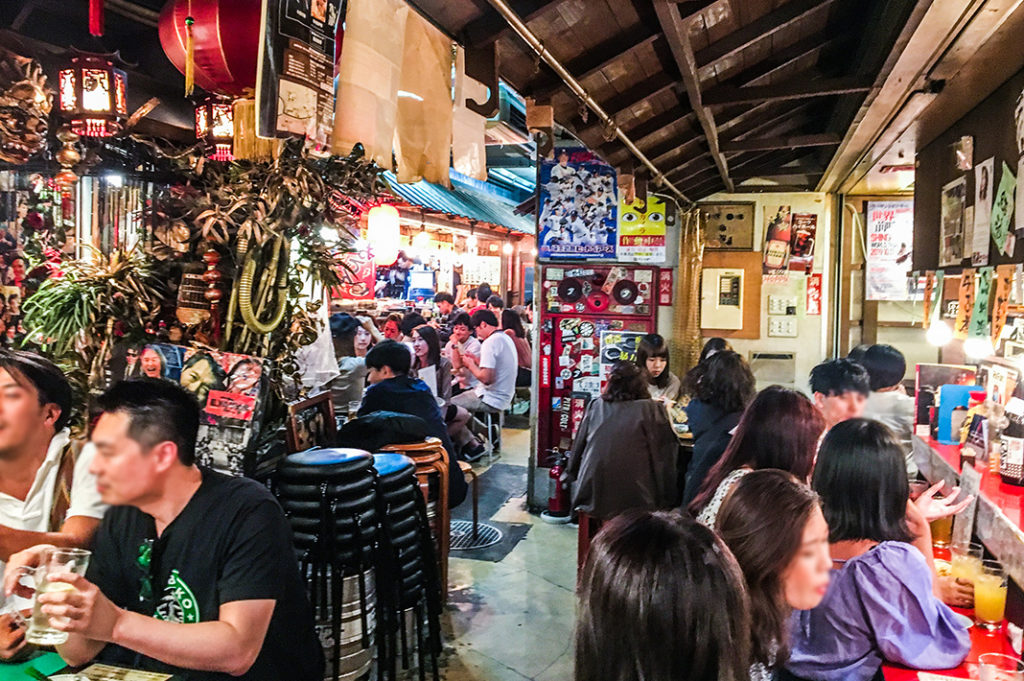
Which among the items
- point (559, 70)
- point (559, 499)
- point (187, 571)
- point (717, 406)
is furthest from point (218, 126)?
point (559, 499)

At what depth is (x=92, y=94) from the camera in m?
3.88

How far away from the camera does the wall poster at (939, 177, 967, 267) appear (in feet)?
16.4

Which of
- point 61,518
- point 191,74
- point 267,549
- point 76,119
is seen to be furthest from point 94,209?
point 267,549

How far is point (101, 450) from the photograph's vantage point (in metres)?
1.82

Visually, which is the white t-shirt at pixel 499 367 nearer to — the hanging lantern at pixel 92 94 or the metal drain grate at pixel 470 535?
the metal drain grate at pixel 470 535

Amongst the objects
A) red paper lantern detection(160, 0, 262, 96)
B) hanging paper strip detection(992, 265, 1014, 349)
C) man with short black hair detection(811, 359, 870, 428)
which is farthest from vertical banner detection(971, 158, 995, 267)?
red paper lantern detection(160, 0, 262, 96)

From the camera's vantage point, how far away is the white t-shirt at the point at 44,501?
247cm

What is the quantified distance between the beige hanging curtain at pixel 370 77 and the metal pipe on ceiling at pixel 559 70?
357mm

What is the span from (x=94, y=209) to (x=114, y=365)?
6.84ft

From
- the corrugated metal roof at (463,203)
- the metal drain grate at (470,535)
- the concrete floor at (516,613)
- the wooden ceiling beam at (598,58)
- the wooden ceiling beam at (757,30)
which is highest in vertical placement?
the corrugated metal roof at (463,203)

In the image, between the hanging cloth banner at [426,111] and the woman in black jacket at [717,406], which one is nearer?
the hanging cloth banner at [426,111]

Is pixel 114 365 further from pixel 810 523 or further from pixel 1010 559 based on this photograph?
pixel 1010 559

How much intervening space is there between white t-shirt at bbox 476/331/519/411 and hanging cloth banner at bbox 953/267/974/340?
5511mm

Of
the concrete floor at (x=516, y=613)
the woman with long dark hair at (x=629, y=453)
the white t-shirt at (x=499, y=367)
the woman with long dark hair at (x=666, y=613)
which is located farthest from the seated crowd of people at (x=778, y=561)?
the white t-shirt at (x=499, y=367)
